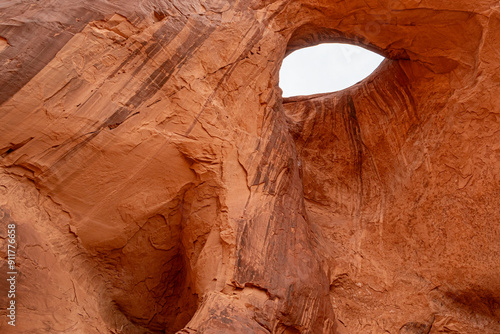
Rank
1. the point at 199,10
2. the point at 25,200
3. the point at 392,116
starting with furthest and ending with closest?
the point at 392,116
the point at 199,10
the point at 25,200

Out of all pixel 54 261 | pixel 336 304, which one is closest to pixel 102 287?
pixel 54 261

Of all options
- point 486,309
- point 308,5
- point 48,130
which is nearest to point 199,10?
point 308,5

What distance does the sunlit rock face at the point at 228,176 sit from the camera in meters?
3.94

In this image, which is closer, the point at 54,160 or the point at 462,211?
the point at 54,160

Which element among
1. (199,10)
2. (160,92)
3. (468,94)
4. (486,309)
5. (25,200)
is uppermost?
(468,94)

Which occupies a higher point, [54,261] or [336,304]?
[336,304]

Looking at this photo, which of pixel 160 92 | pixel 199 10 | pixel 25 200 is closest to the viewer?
pixel 25 200

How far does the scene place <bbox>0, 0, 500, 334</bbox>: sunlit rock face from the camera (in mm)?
3943

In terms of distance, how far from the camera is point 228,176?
4.54m

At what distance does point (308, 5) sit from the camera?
5363 millimetres

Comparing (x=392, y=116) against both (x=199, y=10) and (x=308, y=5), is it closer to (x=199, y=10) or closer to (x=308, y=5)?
(x=308, y=5)

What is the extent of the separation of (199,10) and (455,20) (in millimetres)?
3120

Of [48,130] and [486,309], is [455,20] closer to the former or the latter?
[486,309]

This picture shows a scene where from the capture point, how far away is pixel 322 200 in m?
6.37
